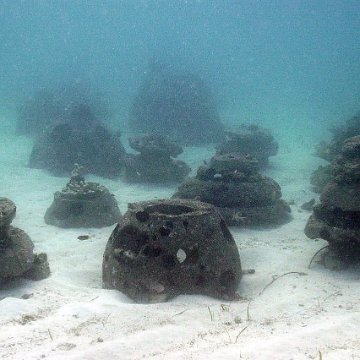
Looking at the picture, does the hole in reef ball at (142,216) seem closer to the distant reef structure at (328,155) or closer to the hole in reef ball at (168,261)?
the hole in reef ball at (168,261)

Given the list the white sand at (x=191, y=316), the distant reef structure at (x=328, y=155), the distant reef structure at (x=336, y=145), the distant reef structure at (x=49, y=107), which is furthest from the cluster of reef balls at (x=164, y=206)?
the distant reef structure at (x=49, y=107)

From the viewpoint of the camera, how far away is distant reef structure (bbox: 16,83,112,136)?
2591cm

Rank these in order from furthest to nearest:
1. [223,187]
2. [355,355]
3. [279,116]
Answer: [279,116] < [223,187] < [355,355]

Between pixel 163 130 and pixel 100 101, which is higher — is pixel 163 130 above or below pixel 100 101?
below

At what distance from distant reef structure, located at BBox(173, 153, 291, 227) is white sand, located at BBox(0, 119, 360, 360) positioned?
1300 millimetres

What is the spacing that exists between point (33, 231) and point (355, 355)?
756 centimetres

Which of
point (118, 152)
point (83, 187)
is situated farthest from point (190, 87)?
point (83, 187)

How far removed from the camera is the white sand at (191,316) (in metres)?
3.47

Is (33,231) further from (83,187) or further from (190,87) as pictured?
(190,87)

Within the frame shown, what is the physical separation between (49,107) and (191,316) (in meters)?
25.5

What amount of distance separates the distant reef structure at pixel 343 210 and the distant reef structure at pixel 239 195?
233 centimetres

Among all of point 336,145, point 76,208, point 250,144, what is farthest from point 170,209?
point 336,145

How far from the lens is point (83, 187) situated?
9.82 m

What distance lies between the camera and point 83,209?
952cm
